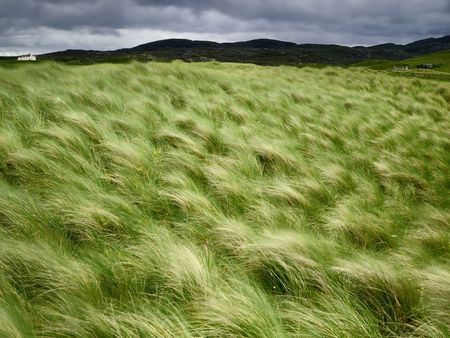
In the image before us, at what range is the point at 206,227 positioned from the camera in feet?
12.5

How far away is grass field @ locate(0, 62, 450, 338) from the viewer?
98.7 inches

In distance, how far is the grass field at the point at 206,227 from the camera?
251cm

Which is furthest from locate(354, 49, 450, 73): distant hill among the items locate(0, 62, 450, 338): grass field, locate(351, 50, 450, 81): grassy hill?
locate(0, 62, 450, 338): grass field

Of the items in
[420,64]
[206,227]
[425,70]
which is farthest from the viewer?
[420,64]

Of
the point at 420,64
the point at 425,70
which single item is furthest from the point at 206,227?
the point at 420,64

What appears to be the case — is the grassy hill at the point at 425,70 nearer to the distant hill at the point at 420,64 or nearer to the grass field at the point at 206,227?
the distant hill at the point at 420,64

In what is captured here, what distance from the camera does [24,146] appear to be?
5.32 m

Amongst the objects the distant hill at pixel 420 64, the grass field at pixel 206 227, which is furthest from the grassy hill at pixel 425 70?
the grass field at pixel 206 227

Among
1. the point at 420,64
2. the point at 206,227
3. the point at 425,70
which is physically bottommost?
the point at 206,227

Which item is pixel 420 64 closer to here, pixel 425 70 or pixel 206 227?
pixel 425 70

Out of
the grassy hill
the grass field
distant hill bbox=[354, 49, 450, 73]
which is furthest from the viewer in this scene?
distant hill bbox=[354, 49, 450, 73]

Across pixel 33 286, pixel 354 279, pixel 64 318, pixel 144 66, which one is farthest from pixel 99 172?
pixel 144 66

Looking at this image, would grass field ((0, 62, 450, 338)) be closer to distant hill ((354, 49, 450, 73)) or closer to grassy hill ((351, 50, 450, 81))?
grassy hill ((351, 50, 450, 81))

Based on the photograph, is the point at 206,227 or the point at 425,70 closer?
the point at 206,227
